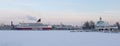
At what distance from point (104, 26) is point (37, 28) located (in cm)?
2900

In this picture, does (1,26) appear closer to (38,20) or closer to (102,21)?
(38,20)

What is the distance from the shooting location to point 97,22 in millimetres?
106375

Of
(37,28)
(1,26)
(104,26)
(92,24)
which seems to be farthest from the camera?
(1,26)

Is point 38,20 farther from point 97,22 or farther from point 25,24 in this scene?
point 97,22

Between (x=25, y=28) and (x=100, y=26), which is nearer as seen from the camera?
(x=100, y=26)

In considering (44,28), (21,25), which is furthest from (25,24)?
(44,28)

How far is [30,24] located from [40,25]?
4.64 metres

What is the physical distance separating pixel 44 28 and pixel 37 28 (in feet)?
10.0

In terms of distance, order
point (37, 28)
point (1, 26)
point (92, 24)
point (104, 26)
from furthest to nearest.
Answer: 1. point (1, 26)
2. point (92, 24)
3. point (37, 28)
4. point (104, 26)

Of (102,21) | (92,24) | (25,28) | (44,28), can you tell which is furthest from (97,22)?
(25,28)

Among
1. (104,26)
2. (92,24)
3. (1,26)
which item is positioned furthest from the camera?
(1,26)

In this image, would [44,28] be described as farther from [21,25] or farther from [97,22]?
[97,22]

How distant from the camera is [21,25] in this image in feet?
380

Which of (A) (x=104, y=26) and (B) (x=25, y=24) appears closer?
(A) (x=104, y=26)
